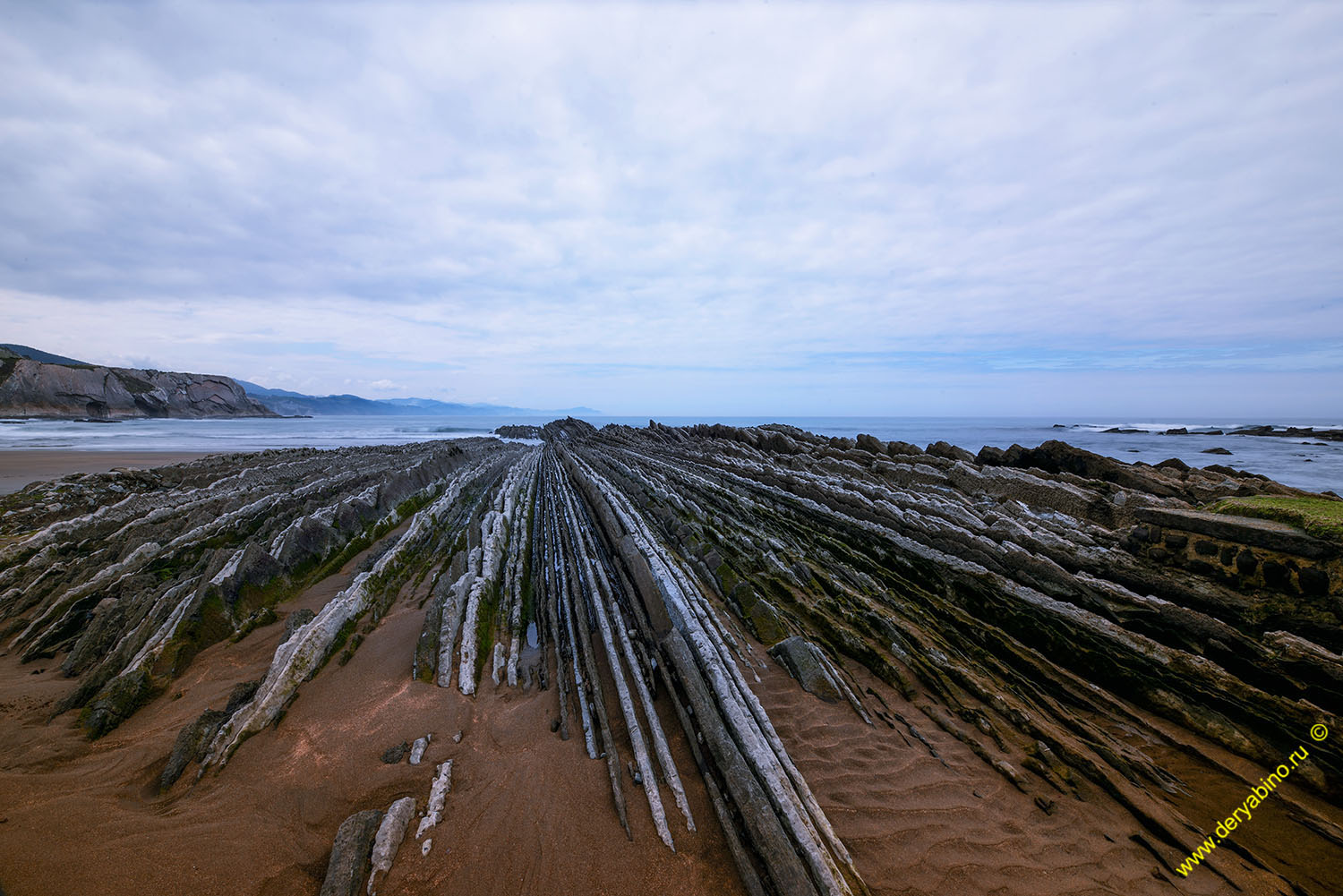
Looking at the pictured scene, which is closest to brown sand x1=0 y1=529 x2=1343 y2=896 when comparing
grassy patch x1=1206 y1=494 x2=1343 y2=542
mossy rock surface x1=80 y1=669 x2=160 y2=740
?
mossy rock surface x1=80 y1=669 x2=160 y2=740

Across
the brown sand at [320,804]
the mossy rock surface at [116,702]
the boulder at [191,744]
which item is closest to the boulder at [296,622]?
the brown sand at [320,804]

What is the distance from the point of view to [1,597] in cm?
749

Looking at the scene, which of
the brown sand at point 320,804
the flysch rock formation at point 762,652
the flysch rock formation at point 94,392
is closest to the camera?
the brown sand at point 320,804

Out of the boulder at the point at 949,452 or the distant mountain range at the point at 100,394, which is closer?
the boulder at the point at 949,452

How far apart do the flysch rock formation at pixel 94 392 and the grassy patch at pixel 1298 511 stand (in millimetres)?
125053

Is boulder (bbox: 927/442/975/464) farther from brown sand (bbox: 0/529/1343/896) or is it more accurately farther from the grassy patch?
brown sand (bbox: 0/529/1343/896)

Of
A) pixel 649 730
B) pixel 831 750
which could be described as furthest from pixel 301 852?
pixel 831 750

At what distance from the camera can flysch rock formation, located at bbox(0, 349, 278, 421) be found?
69500 mm

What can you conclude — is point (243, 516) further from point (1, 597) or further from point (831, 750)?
point (831, 750)

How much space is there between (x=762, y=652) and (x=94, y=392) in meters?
121

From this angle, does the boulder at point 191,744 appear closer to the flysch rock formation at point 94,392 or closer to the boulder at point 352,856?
the boulder at point 352,856

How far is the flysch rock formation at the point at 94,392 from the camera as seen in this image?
6950cm

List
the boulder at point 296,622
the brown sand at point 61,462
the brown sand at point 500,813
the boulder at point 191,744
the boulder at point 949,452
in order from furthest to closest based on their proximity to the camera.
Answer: the brown sand at point 61,462
the boulder at point 949,452
the boulder at point 296,622
the boulder at point 191,744
the brown sand at point 500,813

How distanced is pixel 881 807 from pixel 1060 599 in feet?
16.7
